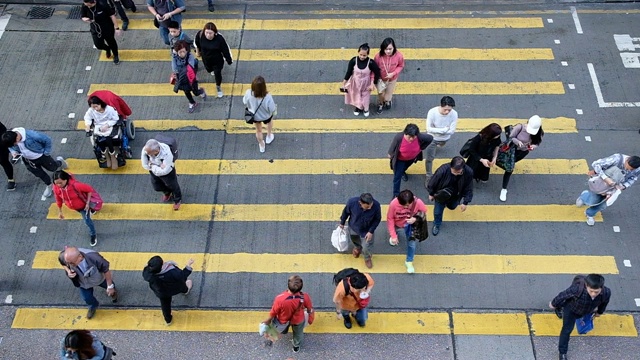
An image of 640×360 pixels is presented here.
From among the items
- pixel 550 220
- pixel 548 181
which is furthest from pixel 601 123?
pixel 550 220

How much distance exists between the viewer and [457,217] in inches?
400

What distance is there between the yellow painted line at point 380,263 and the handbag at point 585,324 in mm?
1063

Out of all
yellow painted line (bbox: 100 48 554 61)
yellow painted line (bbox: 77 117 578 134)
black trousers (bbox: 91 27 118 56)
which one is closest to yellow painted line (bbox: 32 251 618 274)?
yellow painted line (bbox: 77 117 578 134)

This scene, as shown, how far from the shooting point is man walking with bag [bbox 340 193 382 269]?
826cm

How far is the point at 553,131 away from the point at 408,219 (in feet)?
13.7

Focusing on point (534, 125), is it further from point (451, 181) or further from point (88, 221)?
point (88, 221)

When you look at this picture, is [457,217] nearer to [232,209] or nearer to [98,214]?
[232,209]

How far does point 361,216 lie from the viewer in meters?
8.54

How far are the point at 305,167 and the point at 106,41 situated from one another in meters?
4.83

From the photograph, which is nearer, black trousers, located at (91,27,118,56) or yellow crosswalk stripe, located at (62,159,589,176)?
yellow crosswalk stripe, located at (62,159,589,176)

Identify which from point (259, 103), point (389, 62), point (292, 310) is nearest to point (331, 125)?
point (389, 62)

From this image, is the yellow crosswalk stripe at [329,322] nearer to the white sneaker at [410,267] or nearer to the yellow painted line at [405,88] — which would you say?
the white sneaker at [410,267]

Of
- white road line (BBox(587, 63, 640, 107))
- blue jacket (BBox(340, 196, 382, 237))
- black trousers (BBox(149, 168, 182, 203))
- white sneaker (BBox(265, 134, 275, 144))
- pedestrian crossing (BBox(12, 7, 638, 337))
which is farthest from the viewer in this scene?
white road line (BBox(587, 63, 640, 107))

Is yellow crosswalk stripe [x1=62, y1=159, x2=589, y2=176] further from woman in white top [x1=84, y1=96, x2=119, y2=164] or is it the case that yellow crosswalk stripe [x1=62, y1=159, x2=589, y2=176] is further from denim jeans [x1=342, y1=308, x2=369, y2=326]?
denim jeans [x1=342, y1=308, x2=369, y2=326]
